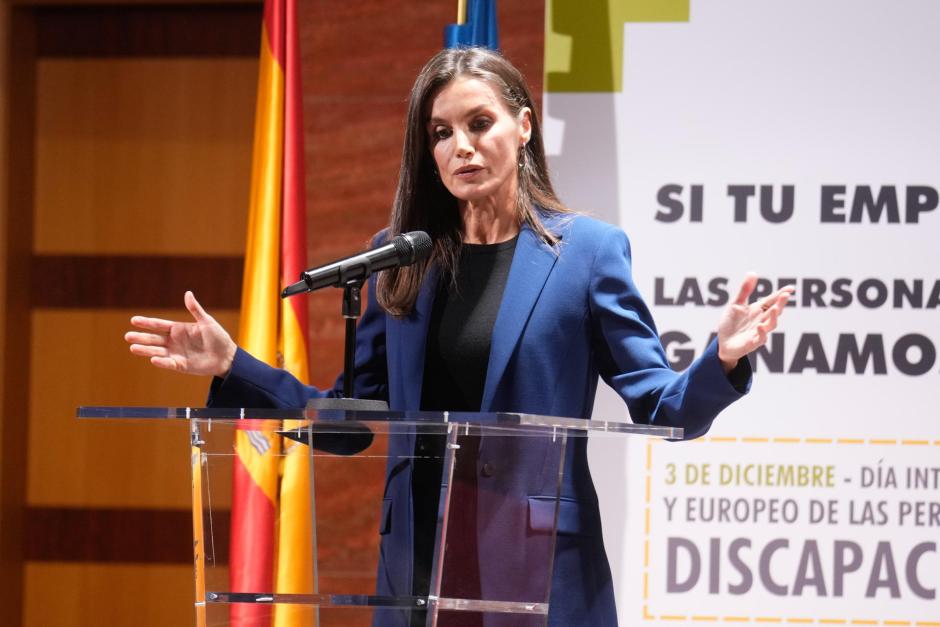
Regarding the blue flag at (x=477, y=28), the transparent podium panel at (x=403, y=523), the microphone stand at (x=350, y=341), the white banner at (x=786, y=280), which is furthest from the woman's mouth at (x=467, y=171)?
the white banner at (x=786, y=280)

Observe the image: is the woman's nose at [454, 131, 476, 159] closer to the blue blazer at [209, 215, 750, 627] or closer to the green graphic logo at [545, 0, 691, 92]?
the blue blazer at [209, 215, 750, 627]

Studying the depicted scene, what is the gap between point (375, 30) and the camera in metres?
3.75

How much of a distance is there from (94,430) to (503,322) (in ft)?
9.35

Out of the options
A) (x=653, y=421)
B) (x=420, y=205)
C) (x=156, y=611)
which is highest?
(x=420, y=205)

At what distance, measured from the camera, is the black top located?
192cm

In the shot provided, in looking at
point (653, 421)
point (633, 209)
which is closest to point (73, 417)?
point (633, 209)

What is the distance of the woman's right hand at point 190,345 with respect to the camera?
1838mm

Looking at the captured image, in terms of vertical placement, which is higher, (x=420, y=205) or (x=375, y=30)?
(x=375, y=30)

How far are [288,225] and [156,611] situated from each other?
1.76 metres

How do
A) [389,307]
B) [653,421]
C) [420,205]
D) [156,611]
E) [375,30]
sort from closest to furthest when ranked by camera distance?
[653,421] → [389,307] → [420,205] → [375,30] → [156,611]

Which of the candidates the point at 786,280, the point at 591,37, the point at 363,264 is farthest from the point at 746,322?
the point at 591,37

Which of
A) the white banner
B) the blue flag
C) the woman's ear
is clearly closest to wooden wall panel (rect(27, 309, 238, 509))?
the blue flag

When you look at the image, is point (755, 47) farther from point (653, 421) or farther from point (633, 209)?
point (653, 421)

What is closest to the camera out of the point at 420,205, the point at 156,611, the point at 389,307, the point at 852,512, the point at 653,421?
the point at 653,421
